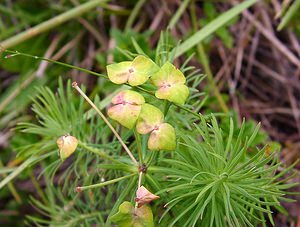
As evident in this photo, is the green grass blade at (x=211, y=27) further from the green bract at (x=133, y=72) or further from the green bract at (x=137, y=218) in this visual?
the green bract at (x=137, y=218)

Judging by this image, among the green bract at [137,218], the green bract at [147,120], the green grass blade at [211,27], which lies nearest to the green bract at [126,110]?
the green bract at [147,120]

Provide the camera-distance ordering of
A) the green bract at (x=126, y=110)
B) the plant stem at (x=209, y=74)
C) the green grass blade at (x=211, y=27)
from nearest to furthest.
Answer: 1. the green bract at (x=126, y=110)
2. the green grass blade at (x=211, y=27)
3. the plant stem at (x=209, y=74)

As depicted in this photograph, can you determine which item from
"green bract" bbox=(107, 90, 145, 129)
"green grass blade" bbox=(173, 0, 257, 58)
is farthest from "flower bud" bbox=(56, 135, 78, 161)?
"green grass blade" bbox=(173, 0, 257, 58)

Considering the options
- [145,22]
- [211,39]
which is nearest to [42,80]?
[145,22]

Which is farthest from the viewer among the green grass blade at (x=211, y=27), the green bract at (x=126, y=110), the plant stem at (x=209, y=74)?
the plant stem at (x=209, y=74)

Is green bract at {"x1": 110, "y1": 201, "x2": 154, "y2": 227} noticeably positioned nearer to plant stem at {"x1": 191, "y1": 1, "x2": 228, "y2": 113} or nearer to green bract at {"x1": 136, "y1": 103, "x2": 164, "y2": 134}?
green bract at {"x1": 136, "y1": 103, "x2": 164, "y2": 134}

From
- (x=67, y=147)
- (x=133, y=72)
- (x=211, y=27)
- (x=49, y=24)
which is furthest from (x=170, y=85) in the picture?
(x=49, y=24)

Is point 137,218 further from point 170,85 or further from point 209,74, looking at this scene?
point 209,74
